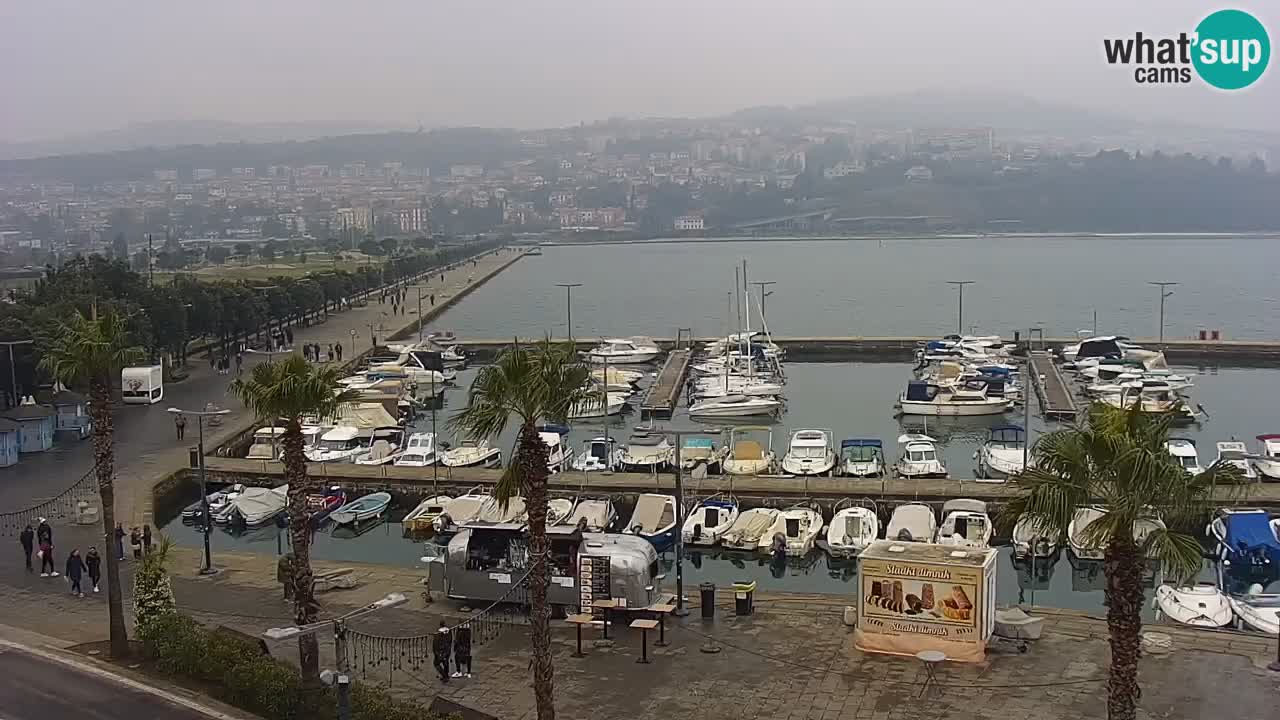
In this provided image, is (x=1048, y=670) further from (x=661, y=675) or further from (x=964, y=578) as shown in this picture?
(x=661, y=675)

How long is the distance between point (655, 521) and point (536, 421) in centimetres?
1266

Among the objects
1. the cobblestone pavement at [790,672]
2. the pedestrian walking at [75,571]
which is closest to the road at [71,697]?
the cobblestone pavement at [790,672]

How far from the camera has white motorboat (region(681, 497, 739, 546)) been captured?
2262cm

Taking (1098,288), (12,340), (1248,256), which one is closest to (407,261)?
(1098,288)

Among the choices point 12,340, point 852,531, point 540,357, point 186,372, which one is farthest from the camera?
point 186,372

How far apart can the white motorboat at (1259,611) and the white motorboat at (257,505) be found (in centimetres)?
1702

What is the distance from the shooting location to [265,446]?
28.8 m

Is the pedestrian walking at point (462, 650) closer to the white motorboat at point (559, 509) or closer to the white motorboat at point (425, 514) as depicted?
the white motorboat at point (559, 509)

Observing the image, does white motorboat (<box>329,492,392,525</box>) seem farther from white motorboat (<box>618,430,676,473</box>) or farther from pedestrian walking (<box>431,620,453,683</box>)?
pedestrian walking (<box>431,620,453,683</box>)

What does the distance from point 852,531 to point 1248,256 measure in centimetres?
15833

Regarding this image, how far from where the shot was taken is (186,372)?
4053cm

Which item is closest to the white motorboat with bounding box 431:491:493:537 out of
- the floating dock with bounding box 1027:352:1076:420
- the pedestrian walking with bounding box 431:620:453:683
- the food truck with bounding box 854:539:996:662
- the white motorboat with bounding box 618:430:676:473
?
the white motorboat with bounding box 618:430:676:473

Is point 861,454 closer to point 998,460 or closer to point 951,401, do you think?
point 998,460

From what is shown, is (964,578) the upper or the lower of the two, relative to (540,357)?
lower
